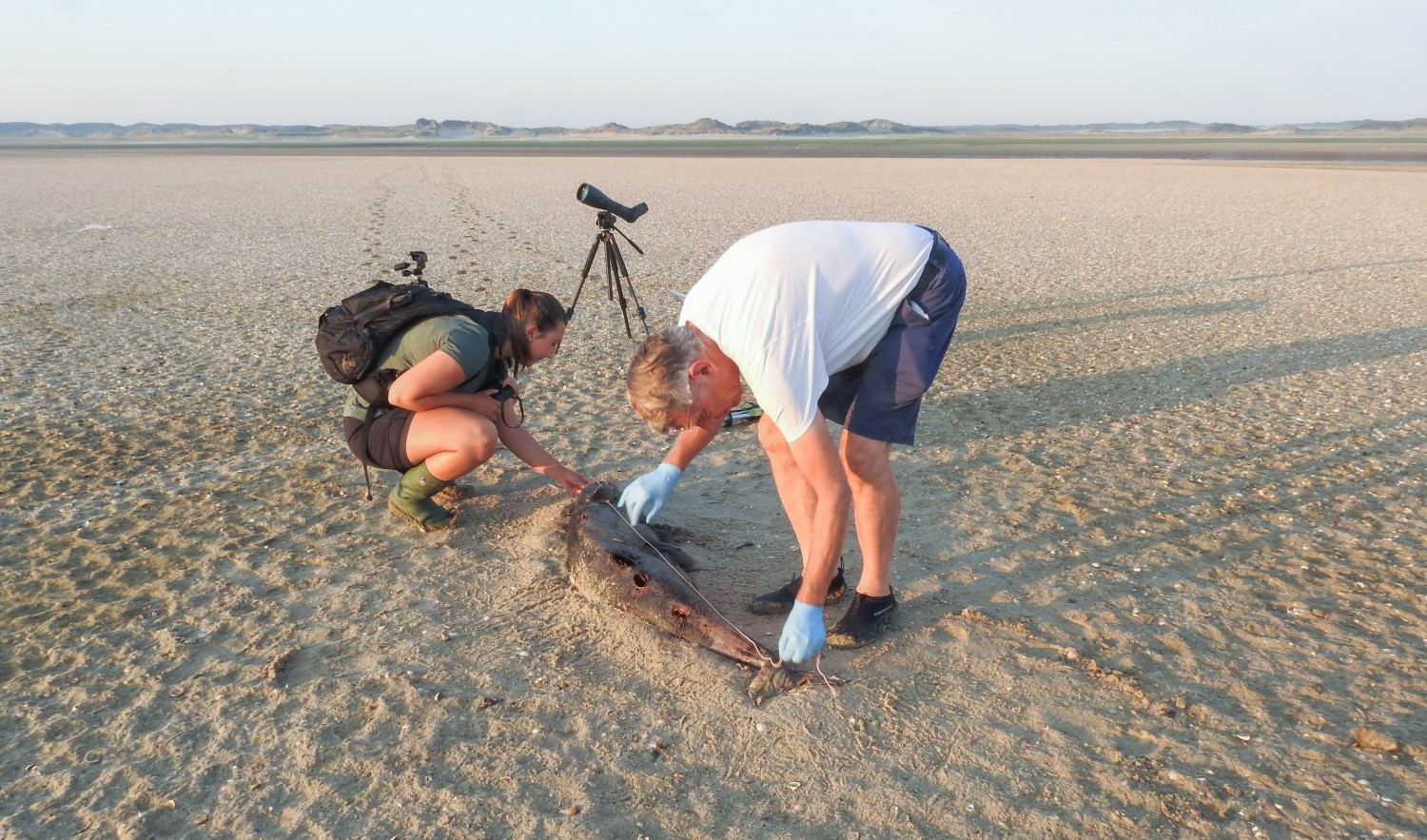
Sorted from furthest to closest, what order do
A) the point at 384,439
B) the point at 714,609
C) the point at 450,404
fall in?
the point at 384,439 → the point at 450,404 → the point at 714,609

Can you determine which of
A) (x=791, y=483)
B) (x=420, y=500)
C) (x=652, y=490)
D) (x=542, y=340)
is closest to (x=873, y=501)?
(x=791, y=483)

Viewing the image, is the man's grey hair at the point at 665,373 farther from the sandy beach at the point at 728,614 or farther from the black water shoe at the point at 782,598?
the black water shoe at the point at 782,598

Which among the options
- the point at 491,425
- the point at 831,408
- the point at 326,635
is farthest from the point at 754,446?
the point at 326,635

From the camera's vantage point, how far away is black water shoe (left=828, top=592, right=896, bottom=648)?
342 centimetres

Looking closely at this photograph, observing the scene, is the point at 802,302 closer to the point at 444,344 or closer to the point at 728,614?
the point at 728,614

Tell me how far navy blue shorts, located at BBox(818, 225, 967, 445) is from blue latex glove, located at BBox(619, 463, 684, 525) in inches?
30.8

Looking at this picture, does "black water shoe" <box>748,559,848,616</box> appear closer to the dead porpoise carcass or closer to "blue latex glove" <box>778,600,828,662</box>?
the dead porpoise carcass

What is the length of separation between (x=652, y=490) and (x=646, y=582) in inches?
15.6

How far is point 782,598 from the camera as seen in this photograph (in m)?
3.73

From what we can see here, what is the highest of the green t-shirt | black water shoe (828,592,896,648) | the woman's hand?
the green t-shirt

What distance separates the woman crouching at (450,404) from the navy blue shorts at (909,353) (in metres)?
1.43

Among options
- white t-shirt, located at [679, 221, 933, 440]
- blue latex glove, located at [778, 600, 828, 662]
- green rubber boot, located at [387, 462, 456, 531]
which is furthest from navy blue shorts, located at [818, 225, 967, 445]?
green rubber boot, located at [387, 462, 456, 531]

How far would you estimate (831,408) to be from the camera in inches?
128

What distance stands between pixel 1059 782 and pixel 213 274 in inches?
444
